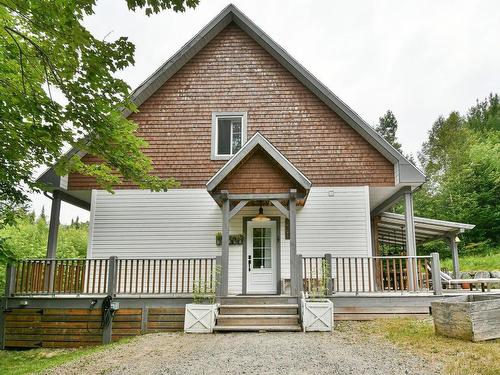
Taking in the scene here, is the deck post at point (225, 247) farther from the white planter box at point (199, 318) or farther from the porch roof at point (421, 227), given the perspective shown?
the porch roof at point (421, 227)

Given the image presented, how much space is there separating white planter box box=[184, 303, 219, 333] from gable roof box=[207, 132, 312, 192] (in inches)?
95.6

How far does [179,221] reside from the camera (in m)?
10.7

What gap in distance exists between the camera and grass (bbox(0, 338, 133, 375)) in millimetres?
6613

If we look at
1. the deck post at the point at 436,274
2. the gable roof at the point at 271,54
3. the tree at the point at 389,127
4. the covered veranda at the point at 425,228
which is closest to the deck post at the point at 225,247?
the gable roof at the point at 271,54

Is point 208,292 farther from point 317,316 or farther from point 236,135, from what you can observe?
point 236,135

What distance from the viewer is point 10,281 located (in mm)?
8773

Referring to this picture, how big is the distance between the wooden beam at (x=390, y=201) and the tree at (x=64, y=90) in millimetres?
7128

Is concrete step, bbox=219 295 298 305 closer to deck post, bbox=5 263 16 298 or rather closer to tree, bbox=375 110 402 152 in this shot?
deck post, bbox=5 263 16 298

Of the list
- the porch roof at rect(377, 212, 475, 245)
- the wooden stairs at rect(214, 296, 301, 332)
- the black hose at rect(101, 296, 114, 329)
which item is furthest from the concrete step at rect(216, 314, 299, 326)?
the porch roof at rect(377, 212, 475, 245)

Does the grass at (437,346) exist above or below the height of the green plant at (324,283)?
below

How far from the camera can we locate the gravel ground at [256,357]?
15.9 ft

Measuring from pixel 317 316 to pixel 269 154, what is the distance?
3445 mm

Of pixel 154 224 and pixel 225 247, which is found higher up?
pixel 154 224

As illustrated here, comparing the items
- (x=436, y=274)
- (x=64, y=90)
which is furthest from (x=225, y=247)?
(x=436, y=274)
